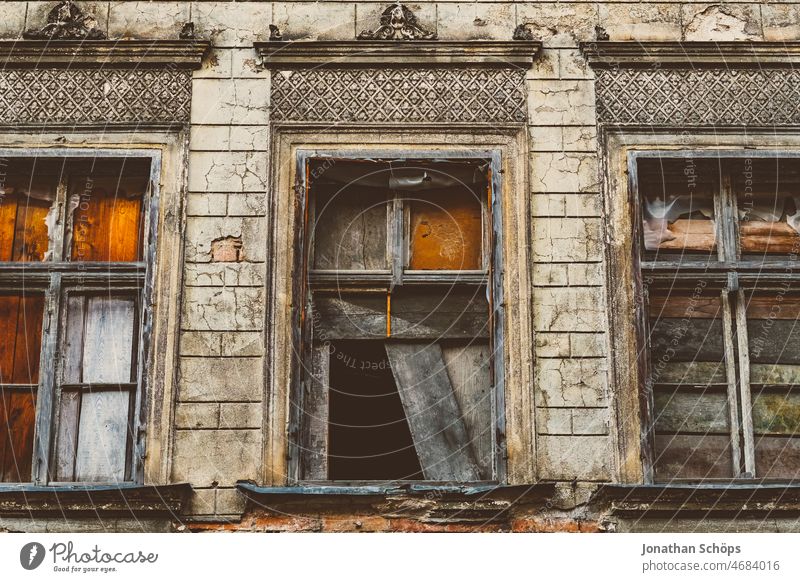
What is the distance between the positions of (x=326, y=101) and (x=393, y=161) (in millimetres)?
528

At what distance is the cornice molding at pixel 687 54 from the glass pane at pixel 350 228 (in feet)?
A: 4.97

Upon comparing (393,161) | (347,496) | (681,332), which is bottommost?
(347,496)

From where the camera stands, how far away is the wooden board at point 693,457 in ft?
20.6

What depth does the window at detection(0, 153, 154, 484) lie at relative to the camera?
20.7 feet

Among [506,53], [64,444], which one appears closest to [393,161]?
[506,53]

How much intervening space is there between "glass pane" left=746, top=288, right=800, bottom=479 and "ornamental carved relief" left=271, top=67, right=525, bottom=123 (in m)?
1.77

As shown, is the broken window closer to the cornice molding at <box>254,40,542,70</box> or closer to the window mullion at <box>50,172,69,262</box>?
the cornice molding at <box>254,40,542,70</box>

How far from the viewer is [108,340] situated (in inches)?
255

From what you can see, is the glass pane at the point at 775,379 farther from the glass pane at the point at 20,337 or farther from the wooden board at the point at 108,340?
the glass pane at the point at 20,337

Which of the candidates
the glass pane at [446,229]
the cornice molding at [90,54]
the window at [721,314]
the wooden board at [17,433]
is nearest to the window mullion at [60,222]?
the cornice molding at [90,54]

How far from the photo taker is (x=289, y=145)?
6609 millimetres

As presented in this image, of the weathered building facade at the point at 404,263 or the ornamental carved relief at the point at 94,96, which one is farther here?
the ornamental carved relief at the point at 94,96

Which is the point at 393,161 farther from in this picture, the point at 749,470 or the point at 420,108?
the point at 749,470

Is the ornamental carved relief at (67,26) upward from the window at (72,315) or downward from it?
Answer: upward
